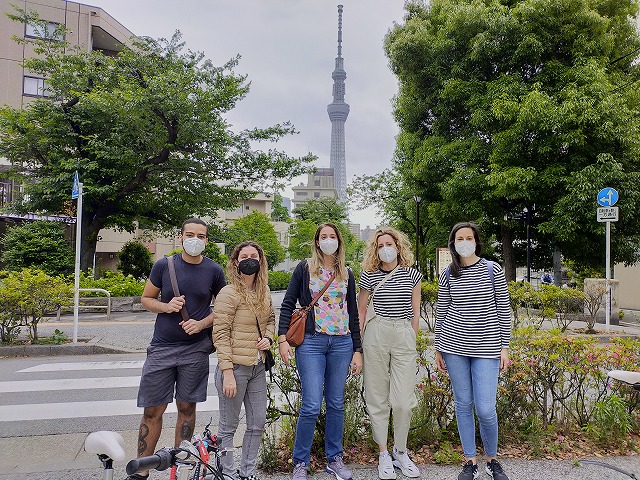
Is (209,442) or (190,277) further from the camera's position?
(190,277)

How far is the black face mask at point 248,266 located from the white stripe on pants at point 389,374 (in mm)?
1101

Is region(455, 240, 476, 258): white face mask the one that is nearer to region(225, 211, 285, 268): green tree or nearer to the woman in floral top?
the woman in floral top

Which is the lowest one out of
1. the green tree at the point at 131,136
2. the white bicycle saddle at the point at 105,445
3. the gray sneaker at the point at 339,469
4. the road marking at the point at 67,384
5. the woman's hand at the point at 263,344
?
the road marking at the point at 67,384

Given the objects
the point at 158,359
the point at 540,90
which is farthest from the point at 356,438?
the point at 540,90

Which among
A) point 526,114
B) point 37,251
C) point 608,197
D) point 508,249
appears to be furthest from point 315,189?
point 608,197

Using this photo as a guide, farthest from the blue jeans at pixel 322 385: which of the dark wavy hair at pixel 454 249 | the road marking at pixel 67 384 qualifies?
the road marking at pixel 67 384

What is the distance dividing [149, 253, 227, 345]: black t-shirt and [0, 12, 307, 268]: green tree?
1318 centimetres

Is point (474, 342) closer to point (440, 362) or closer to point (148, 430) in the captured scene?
point (440, 362)

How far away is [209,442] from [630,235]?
16912 mm

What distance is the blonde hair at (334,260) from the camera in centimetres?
351

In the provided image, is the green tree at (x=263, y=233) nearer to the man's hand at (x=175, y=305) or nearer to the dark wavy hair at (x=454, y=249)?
the dark wavy hair at (x=454, y=249)

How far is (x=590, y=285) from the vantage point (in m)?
12.2

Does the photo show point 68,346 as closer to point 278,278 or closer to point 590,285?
point 590,285

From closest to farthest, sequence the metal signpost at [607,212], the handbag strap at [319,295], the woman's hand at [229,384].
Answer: the woman's hand at [229,384] < the handbag strap at [319,295] < the metal signpost at [607,212]
